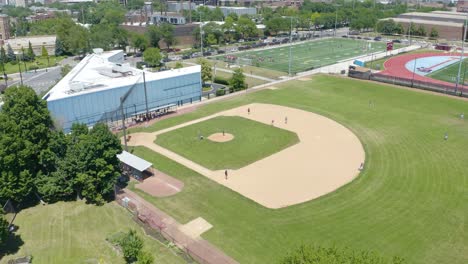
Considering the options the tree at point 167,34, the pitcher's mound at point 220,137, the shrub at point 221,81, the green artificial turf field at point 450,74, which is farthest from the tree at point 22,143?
the tree at point 167,34

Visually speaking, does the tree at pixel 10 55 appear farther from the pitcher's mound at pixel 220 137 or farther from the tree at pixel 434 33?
the tree at pixel 434 33

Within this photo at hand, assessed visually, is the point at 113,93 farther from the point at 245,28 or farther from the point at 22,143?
the point at 245,28

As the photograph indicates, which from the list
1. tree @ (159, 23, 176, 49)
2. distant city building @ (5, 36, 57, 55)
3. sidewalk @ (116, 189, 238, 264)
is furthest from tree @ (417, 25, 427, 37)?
sidewalk @ (116, 189, 238, 264)

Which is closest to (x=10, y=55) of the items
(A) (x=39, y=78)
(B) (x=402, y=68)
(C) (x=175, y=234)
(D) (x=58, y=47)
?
(D) (x=58, y=47)

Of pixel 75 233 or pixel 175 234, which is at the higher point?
pixel 175 234

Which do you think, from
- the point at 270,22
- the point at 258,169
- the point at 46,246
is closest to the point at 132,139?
the point at 258,169
